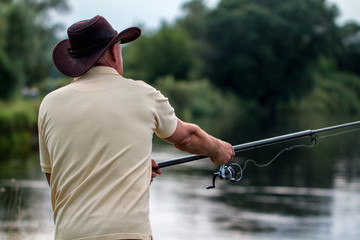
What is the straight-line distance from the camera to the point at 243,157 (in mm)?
21234

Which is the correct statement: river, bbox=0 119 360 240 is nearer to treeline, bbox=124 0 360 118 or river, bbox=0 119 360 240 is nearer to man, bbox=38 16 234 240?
man, bbox=38 16 234 240

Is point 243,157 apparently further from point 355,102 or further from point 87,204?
point 355,102

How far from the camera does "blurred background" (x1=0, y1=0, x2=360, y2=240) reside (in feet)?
34.9

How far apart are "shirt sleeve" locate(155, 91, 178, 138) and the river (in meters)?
2.98

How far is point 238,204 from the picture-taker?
1232cm

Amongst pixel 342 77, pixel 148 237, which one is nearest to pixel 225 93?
pixel 342 77

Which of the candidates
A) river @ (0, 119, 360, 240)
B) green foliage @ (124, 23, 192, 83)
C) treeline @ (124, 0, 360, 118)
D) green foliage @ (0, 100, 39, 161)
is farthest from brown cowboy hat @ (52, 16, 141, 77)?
treeline @ (124, 0, 360, 118)

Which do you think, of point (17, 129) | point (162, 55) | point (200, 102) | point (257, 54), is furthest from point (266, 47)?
point (17, 129)

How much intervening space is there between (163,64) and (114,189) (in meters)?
59.7

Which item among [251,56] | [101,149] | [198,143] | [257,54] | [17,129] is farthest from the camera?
[251,56]

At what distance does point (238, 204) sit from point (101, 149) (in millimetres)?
9795

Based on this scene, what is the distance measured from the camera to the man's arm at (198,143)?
3.04 m

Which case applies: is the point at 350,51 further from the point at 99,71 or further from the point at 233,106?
the point at 99,71

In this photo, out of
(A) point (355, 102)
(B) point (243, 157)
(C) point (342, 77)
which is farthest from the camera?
(C) point (342, 77)
